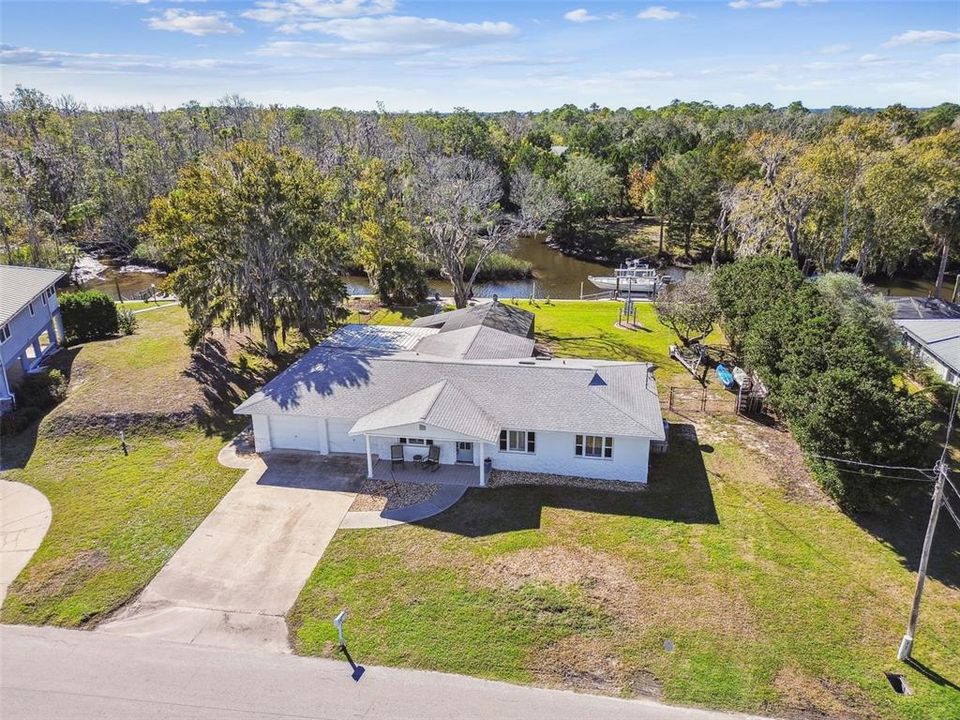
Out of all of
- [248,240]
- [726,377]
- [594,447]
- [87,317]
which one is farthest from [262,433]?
[726,377]

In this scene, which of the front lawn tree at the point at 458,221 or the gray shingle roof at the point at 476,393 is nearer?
the gray shingle roof at the point at 476,393

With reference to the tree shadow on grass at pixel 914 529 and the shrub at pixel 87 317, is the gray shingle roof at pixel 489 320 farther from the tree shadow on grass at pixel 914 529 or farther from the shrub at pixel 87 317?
the tree shadow on grass at pixel 914 529

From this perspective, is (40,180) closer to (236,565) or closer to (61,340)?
(61,340)

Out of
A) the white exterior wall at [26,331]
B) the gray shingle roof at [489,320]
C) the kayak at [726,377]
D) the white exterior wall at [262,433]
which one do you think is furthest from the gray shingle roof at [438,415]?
the white exterior wall at [26,331]

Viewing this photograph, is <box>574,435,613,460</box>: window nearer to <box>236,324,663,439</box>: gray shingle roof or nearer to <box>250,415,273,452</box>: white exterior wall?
<box>236,324,663,439</box>: gray shingle roof

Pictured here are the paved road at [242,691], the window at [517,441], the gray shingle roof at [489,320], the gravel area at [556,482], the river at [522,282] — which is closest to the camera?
the paved road at [242,691]

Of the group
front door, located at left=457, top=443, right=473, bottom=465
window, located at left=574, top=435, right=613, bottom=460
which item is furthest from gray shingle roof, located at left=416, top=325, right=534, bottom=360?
window, located at left=574, top=435, right=613, bottom=460

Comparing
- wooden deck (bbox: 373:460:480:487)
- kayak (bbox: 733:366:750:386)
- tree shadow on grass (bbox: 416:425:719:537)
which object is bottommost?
tree shadow on grass (bbox: 416:425:719:537)
